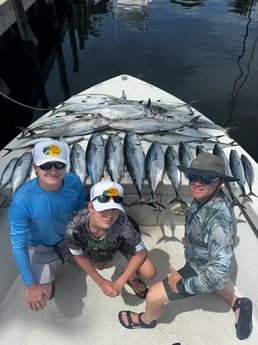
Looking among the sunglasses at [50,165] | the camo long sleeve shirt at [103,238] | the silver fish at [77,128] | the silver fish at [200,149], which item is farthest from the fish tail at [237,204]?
the silver fish at [77,128]

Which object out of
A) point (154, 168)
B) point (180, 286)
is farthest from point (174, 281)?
point (154, 168)

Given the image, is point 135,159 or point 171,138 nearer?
point 135,159

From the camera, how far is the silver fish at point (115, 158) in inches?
155

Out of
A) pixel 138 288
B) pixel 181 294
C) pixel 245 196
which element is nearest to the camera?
pixel 181 294

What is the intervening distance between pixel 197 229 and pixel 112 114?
9.88 feet

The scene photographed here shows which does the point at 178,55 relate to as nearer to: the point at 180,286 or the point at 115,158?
the point at 115,158

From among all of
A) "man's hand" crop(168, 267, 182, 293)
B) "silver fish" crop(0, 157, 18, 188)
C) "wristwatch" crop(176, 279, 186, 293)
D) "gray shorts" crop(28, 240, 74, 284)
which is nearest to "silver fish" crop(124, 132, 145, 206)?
"gray shorts" crop(28, 240, 74, 284)

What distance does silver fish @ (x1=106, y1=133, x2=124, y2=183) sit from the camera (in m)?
3.93

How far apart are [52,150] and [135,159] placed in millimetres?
1623

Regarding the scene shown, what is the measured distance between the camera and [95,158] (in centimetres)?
404

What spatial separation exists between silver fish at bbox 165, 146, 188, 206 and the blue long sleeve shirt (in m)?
1.25

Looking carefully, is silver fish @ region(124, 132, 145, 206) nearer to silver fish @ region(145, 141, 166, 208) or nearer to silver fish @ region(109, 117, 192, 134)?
silver fish @ region(145, 141, 166, 208)

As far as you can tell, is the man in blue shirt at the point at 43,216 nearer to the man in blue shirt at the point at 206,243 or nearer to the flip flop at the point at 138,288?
the flip flop at the point at 138,288

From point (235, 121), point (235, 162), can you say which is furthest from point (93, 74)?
point (235, 162)
